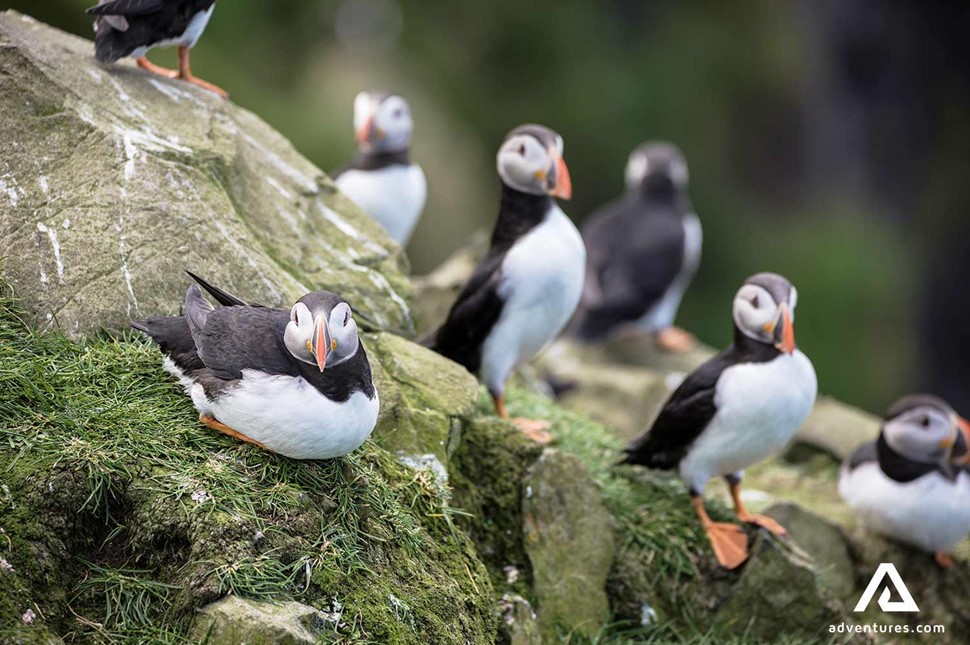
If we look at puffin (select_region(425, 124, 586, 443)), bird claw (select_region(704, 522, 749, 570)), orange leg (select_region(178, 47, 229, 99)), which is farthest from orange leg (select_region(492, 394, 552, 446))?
orange leg (select_region(178, 47, 229, 99))

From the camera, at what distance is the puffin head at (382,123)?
7.33 metres

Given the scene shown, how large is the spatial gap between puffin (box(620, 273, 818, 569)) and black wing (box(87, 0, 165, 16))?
8.97 feet

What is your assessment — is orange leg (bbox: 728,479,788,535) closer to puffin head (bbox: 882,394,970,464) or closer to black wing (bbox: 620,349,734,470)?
black wing (bbox: 620,349,734,470)

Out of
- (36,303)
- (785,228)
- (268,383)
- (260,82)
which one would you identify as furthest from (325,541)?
(785,228)

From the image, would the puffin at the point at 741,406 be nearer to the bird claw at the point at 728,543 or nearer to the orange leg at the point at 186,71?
the bird claw at the point at 728,543

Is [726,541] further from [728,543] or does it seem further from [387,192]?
[387,192]

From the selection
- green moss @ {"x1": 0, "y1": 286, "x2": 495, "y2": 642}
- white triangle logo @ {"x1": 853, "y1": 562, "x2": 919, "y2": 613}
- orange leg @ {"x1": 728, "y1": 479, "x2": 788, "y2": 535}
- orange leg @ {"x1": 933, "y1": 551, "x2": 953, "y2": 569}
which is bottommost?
green moss @ {"x1": 0, "y1": 286, "x2": 495, "y2": 642}

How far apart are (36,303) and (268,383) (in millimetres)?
1043

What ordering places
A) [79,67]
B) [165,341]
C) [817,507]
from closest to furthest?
[165,341], [79,67], [817,507]

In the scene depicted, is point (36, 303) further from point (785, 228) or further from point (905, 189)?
point (905, 189)

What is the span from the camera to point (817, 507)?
6.32 m

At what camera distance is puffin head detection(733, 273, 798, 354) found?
187 inches

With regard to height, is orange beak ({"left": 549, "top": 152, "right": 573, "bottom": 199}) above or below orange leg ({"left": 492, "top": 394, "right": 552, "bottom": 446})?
above

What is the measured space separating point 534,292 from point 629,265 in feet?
14.3
